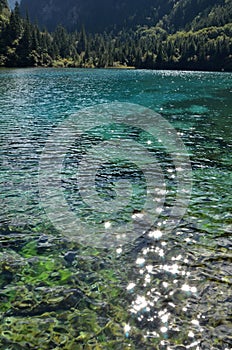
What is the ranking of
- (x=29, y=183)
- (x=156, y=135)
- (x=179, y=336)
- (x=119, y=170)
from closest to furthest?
(x=179, y=336) → (x=29, y=183) → (x=119, y=170) → (x=156, y=135)

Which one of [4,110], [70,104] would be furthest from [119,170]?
Answer: [70,104]

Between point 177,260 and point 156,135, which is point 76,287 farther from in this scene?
point 156,135

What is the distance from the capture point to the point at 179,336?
7.98 m

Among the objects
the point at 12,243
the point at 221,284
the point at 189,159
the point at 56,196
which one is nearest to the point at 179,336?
the point at 221,284

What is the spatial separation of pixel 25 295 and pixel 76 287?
5.36 feet

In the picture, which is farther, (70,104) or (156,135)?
(70,104)

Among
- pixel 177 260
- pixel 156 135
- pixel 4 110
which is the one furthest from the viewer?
pixel 4 110

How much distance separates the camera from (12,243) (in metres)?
12.0

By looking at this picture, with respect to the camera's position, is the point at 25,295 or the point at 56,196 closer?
the point at 25,295

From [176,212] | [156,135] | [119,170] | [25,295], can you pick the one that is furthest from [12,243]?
[156,135]

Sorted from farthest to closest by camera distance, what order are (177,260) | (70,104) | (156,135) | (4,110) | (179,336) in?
(70,104), (4,110), (156,135), (177,260), (179,336)

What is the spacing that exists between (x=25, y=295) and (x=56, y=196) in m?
7.47

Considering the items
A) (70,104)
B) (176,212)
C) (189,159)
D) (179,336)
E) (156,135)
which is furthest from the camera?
(70,104)

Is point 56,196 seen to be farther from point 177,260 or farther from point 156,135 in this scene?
point 156,135
